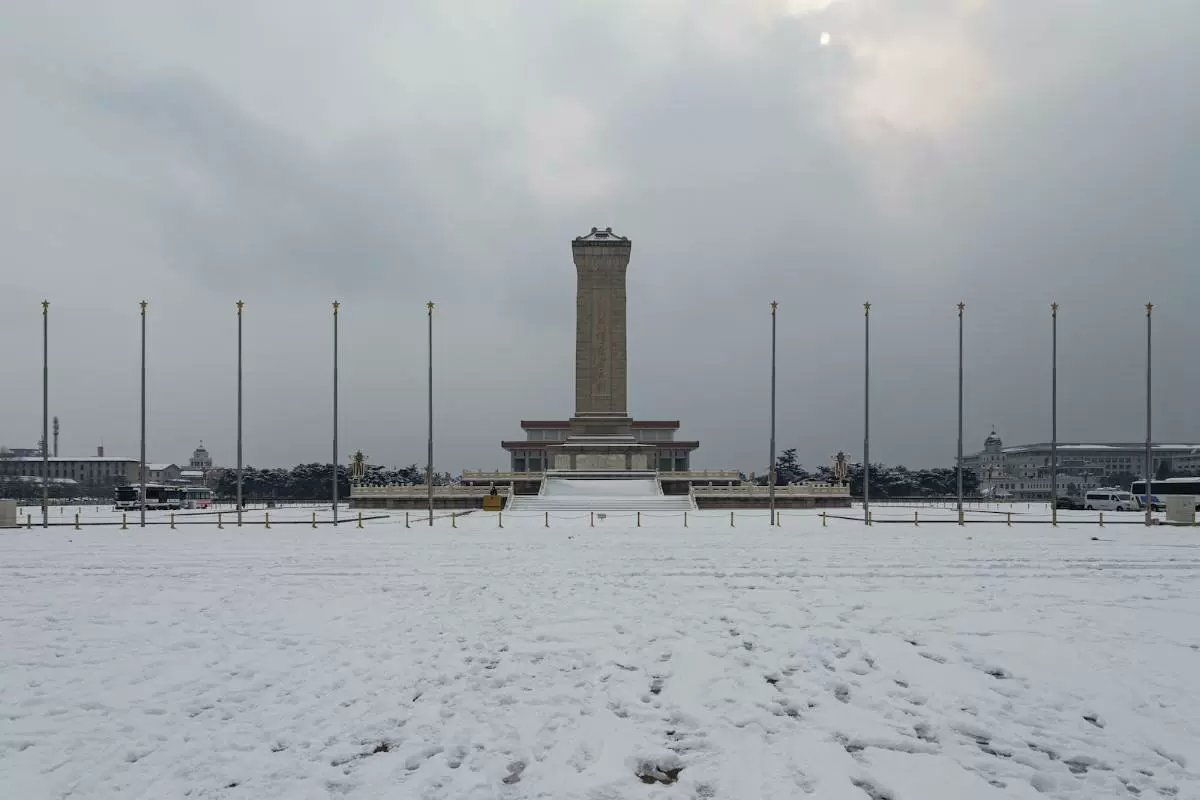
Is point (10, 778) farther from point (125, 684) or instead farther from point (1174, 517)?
point (1174, 517)

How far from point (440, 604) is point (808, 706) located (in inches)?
249

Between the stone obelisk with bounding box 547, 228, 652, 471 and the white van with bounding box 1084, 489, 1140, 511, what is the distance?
33.9m

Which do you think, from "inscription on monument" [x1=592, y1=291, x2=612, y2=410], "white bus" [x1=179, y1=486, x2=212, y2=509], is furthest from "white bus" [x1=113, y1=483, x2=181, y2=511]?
"inscription on monument" [x1=592, y1=291, x2=612, y2=410]

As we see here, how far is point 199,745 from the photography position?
6.59 metres

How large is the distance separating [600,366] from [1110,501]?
133 feet

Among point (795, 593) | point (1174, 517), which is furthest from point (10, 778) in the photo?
point (1174, 517)

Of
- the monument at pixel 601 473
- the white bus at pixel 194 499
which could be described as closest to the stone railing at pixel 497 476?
the monument at pixel 601 473

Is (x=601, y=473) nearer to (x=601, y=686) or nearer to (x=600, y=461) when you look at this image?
(x=600, y=461)

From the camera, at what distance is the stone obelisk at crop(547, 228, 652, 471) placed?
55719 mm

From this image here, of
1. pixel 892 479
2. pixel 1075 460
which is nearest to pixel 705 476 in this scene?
pixel 892 479

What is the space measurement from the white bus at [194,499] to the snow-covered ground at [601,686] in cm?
5559

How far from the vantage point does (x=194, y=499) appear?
226ft

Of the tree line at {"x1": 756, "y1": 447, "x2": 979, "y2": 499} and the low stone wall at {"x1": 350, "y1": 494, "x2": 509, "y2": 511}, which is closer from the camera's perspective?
the low stone wall at {"x1": 350, "y1": 494, "x2": 509, "y2": 511}

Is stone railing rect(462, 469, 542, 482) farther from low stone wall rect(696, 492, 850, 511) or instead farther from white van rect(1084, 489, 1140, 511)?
white van rect(1084, 489, 1140, 511)
